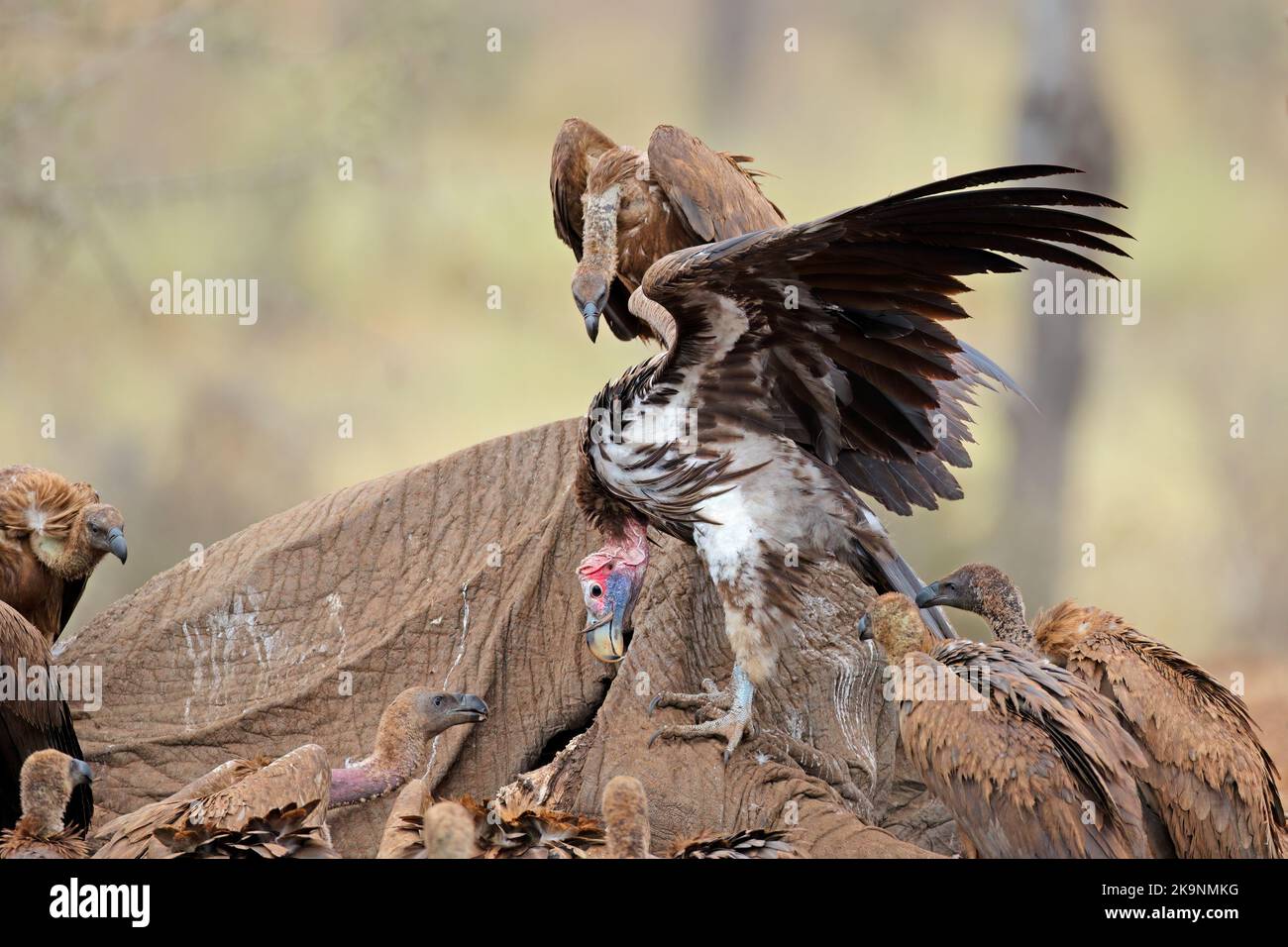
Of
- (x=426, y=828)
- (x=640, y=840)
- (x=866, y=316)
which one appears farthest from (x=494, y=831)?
(x=866, y=316)

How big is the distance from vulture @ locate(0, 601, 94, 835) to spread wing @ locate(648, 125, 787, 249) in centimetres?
253

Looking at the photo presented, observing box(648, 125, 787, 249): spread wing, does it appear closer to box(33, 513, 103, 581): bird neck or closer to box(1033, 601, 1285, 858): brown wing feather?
box(1033, 601, 1285, 858): brown wing feather

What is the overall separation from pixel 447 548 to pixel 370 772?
0.98 metres

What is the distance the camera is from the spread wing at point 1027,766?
3.98 metres

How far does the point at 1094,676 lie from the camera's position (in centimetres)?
457

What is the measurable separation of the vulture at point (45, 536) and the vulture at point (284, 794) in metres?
1.02

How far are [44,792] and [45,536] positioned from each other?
1.51 m

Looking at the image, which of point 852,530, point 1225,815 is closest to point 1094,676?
point 1225,815

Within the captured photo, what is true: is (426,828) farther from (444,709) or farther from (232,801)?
(444,709)

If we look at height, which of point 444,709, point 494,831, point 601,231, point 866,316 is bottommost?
point 494,831

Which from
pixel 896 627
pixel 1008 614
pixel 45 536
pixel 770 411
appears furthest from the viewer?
pixel 45 536

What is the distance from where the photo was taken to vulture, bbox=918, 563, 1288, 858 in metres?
4.33

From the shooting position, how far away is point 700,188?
5.54m

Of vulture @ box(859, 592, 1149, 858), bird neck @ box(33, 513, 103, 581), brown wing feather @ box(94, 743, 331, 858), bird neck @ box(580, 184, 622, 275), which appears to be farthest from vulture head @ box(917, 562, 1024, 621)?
bird neck @ box(33, 513, 103, 581)
